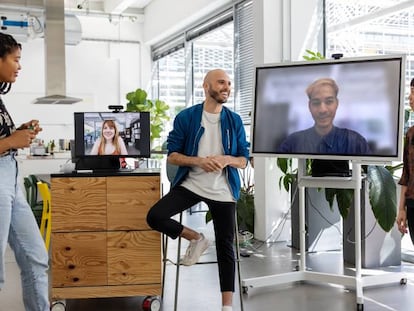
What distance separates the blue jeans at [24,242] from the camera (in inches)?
94.4

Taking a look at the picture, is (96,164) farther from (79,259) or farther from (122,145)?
(79,259)

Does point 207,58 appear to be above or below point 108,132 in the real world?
above

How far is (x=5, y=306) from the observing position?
3.45 meters

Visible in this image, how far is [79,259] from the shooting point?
3328mm

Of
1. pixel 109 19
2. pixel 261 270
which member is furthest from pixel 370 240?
pixel 109 19

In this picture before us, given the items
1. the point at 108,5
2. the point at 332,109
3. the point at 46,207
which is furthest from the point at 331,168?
the point at 108,5

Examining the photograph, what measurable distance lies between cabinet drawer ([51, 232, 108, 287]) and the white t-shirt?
67cm

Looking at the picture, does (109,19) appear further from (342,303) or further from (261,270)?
(342,303)

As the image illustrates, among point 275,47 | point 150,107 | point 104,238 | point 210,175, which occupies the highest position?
point 275,47

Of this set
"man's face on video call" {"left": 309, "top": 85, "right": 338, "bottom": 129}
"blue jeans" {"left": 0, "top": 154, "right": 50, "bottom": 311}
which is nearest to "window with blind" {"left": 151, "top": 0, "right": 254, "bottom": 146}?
"man's face on video call" {"left": 309, "top": 85, "right": 338, "bottom": 129}

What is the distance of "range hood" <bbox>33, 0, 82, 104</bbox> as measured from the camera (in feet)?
→ 18.2

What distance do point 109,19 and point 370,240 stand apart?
24.8 feet

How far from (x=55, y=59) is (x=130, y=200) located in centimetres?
283

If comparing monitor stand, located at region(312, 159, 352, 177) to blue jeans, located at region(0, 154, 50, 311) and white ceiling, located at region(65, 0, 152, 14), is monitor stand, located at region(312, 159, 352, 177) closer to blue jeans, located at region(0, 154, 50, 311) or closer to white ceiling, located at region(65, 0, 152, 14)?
blue jeans, located at region(0, 154, 50, 311)
